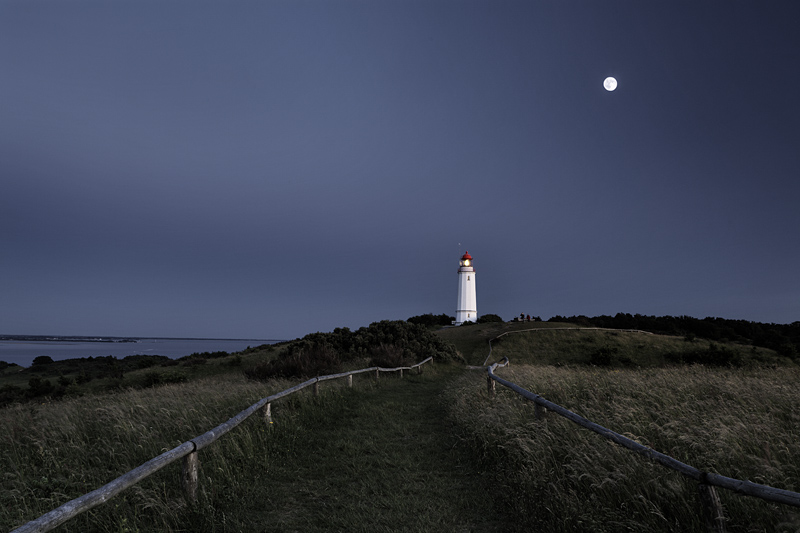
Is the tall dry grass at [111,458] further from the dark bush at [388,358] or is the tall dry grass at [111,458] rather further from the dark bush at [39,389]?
the dark bush at [39,389]

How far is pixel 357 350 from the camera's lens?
25781 millimetres

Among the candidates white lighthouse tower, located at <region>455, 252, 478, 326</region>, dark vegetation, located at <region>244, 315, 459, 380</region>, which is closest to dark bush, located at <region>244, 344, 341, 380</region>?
dark vegetation, located at <region>244, 315, 459, 380</region>

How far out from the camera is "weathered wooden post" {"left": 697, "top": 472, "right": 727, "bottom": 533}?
Result: 3.14 m

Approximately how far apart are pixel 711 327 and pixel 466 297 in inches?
1402

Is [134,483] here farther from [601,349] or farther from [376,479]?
[601,349]

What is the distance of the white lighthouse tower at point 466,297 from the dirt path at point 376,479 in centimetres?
6288

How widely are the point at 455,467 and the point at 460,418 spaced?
2557mm

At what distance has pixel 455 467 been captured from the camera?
6.52m

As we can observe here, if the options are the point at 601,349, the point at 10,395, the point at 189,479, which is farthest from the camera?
the point at 601,349

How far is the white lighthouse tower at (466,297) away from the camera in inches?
2832

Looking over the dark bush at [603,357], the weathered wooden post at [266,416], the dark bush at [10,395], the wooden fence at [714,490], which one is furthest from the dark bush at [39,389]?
the dark bush at [603,357]

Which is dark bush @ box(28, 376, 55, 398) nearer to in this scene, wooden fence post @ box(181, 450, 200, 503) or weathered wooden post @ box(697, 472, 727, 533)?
wooden fence post @ box(181, 450, 200, 503)

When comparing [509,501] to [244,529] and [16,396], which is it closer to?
[244,529]

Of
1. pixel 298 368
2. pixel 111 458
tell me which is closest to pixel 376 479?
pixel 111 458
